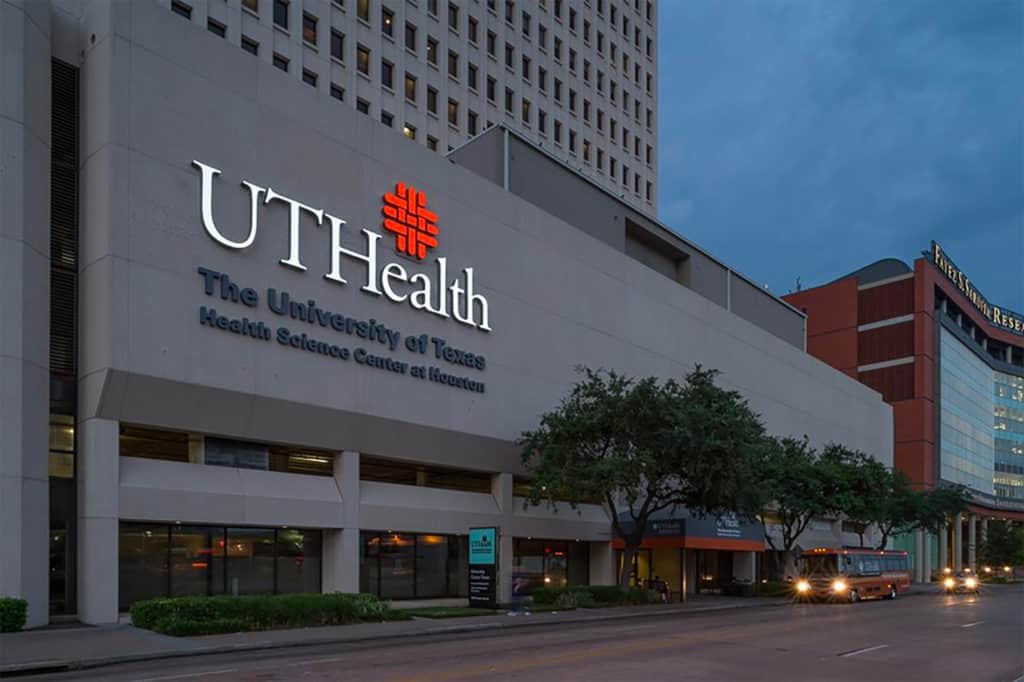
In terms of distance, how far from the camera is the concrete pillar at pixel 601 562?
151ft

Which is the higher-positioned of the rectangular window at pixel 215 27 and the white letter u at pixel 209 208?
the rectangular window at pixel 215 27

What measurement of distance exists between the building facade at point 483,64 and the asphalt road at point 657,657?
3001cm

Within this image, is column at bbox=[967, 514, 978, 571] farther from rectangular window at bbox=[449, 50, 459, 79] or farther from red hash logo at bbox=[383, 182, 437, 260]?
red hash logo at bbox=[383, 182, 437, 260]

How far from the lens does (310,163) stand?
3234cm

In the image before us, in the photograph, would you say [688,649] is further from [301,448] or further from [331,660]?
[301,448]

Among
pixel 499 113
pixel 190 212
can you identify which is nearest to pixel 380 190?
pixel 190 212

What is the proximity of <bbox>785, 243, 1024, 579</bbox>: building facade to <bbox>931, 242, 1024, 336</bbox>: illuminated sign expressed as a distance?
231mm

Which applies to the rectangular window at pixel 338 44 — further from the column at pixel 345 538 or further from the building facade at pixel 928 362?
the building facade at pixel 928 362

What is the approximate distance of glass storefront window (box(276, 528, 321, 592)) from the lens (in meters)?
31.4

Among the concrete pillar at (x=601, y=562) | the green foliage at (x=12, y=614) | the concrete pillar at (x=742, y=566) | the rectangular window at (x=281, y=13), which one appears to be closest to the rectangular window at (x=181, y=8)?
the rectangular window at (x=281, y=13)

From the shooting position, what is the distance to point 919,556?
98.1 m

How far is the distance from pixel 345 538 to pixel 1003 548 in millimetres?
90136

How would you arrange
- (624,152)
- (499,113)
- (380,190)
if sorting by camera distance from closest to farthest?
(380,190), (499,113), (624,152)

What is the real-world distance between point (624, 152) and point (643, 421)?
41.6m
